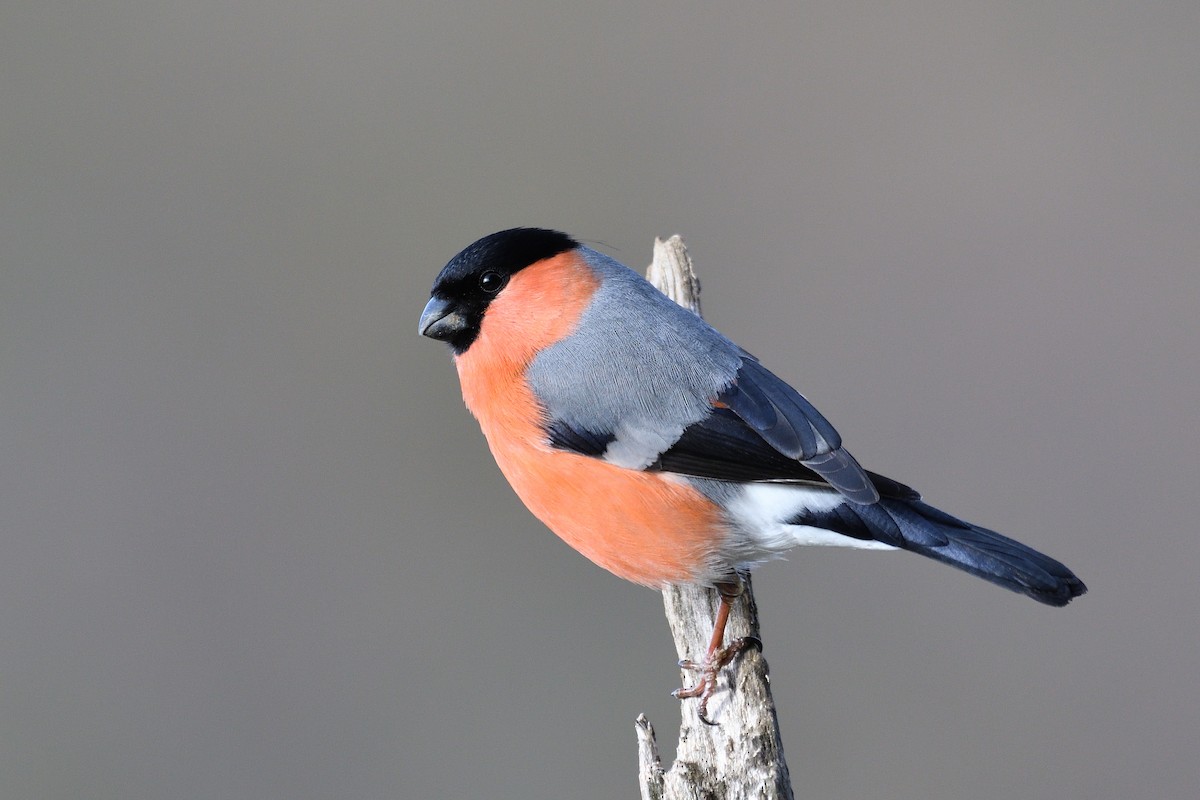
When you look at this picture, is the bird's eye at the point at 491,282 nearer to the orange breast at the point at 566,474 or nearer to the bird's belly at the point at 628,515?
the orange breast at the point at 566,474

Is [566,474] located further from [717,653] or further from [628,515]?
[717,653]

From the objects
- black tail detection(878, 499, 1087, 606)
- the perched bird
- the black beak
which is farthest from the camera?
the black beak

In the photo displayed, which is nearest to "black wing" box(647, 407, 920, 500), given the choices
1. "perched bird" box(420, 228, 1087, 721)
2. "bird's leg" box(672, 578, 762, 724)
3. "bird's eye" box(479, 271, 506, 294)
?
"perched bird" box(420, 228, 1087, 721)

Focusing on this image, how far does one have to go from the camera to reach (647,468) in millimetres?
1721

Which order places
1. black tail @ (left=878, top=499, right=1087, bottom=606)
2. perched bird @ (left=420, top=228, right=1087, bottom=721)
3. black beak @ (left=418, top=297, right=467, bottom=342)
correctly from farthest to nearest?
black beak @ (left=418, top=297, right=467, bottom=342)
perched bird @ (left=420, top=228, right=1087, bottom=721)
black tail @ (left=878, top=499, right=1087, bottom=606)

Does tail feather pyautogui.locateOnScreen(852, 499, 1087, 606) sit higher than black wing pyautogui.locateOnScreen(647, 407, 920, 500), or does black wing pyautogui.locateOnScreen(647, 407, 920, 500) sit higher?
black wing pyautogui.locateOnScreen(647, 407, 920, 500)

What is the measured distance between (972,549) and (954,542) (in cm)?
3

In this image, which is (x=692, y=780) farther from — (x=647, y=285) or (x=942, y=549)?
(x=647, y=285)

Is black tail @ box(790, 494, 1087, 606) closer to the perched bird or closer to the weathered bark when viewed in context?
the perched bird

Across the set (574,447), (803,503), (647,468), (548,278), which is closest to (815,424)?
(803,503)

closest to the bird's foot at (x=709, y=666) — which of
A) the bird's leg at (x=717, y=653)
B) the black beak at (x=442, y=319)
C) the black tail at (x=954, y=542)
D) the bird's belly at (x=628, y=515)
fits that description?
the bird's leg at (x=717, y=653)

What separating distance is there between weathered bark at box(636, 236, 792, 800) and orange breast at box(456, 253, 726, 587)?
153mm

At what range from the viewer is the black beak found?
195 cm

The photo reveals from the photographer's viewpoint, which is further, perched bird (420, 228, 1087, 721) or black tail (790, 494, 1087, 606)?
perched bird (420, 228, 1087, 721)
